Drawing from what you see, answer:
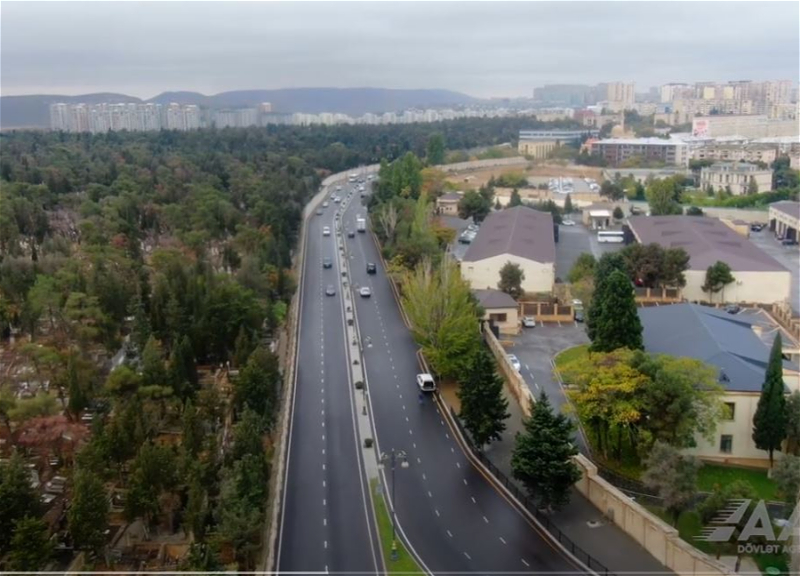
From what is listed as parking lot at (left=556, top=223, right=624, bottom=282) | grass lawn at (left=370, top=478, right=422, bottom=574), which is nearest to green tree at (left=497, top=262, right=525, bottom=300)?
parking lot at (left=556, top=223, right=624, bottom=282)

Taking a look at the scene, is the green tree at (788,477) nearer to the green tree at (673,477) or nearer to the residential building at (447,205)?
the green tree at (673,477)

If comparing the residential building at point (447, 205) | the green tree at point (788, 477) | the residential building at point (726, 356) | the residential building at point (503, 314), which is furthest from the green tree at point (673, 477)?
the residential building at point (447, 205)

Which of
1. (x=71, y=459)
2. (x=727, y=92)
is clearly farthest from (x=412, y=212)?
(x=727, y=92)

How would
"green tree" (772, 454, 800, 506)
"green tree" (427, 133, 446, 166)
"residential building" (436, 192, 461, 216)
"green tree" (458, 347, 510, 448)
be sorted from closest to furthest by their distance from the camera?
"green tree" (772, 454, 800, 506) → "green tree" (458, 347, 510, 448) → "residential building" (436, 192, 461, 216) → "green tree" (427, 133, 446, 166)

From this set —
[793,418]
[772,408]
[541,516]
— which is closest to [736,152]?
[793,418]

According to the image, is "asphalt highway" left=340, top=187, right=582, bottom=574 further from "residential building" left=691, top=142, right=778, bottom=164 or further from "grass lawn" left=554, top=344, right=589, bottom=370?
"residential building" left=691, top=142, right=778, bottom=164

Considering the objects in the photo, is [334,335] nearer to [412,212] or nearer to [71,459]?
[71,459]
